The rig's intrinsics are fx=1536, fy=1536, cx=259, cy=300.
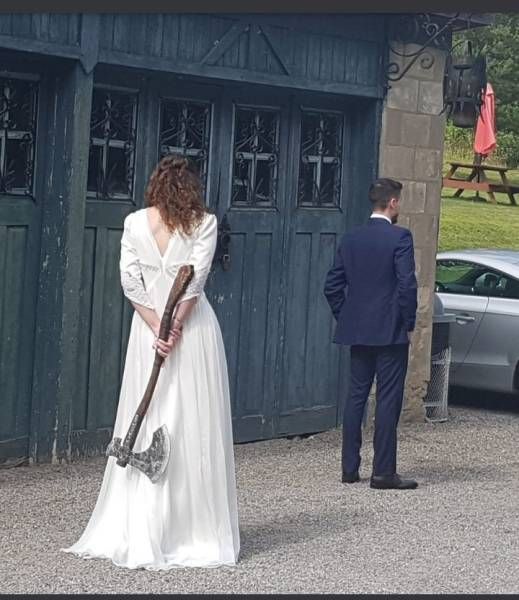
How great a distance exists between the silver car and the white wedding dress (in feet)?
21.6

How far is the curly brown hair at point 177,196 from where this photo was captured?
7152 mm

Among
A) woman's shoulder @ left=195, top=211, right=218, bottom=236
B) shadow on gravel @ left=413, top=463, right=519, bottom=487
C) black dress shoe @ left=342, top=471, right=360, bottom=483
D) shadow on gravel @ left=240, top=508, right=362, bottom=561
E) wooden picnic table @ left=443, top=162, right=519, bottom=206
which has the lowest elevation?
shadow on gravel @ left=413, top=463, right=519, bottom=487

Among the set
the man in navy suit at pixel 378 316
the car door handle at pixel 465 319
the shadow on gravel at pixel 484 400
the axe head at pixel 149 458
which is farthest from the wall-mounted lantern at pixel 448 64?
the axe head at pixel 149 458

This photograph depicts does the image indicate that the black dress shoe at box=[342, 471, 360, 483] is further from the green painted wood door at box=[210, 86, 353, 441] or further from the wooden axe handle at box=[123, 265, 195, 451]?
the wooden axe handle at box=[123, 265, 195, 451]

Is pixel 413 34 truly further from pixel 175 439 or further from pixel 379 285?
pixel 175 439

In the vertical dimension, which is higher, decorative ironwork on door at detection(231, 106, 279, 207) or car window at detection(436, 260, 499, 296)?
decorative ironwork on door at detection(231, 106, 279, 207)

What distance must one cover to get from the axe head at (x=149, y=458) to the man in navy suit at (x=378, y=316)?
2623 millimetres

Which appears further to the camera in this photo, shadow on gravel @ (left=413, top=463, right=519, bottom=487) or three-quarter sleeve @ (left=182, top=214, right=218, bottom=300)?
shadow on gravel @ (left=413, top=463, right=519, bottom=487)

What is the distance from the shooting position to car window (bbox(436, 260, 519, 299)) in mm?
13695

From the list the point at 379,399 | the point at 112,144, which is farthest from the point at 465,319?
the point at 112,144

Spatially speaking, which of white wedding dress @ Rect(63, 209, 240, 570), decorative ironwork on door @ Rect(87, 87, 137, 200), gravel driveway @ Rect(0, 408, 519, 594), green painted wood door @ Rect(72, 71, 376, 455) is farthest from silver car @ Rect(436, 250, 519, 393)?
white wedding dress @ Rect(63, 209, 240, 570)

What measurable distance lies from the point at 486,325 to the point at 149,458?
707 cm

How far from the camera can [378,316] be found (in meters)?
9.31

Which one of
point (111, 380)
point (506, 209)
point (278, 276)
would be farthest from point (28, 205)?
point (506, 209)
